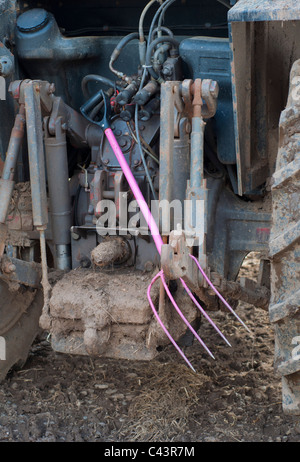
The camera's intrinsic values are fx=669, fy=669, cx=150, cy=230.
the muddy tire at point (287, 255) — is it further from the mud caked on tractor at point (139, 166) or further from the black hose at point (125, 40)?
the black hose at point (125, 40)

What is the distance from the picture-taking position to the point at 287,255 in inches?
79.3

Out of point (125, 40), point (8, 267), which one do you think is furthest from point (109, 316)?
point (125, 40)

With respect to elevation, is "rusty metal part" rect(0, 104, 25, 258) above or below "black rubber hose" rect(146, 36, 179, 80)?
below

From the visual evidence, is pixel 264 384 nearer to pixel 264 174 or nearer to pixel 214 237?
pixel 214 237

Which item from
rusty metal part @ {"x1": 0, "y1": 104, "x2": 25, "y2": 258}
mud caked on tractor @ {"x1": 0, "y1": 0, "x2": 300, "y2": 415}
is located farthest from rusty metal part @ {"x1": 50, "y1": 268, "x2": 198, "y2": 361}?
rusty metal part @ {"x1": 0, "y1": 104, "x2": 25, "y2": 258}

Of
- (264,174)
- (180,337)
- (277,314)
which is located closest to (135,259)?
(180,337)

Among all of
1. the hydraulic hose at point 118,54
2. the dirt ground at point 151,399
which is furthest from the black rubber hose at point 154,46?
the dirt ground at point 151,399

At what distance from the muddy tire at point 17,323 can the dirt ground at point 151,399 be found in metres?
0.12

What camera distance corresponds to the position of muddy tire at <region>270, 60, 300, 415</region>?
1988 millimetres

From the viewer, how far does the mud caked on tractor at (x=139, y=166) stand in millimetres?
2381

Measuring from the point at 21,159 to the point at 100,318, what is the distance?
2.79 feet

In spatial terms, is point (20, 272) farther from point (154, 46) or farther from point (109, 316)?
point (154, 46)

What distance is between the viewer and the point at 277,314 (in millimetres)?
2023

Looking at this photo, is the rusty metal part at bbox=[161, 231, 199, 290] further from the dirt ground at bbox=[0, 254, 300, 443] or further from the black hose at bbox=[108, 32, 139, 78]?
the black hose at bbox=[108, 32, 139, 78]
